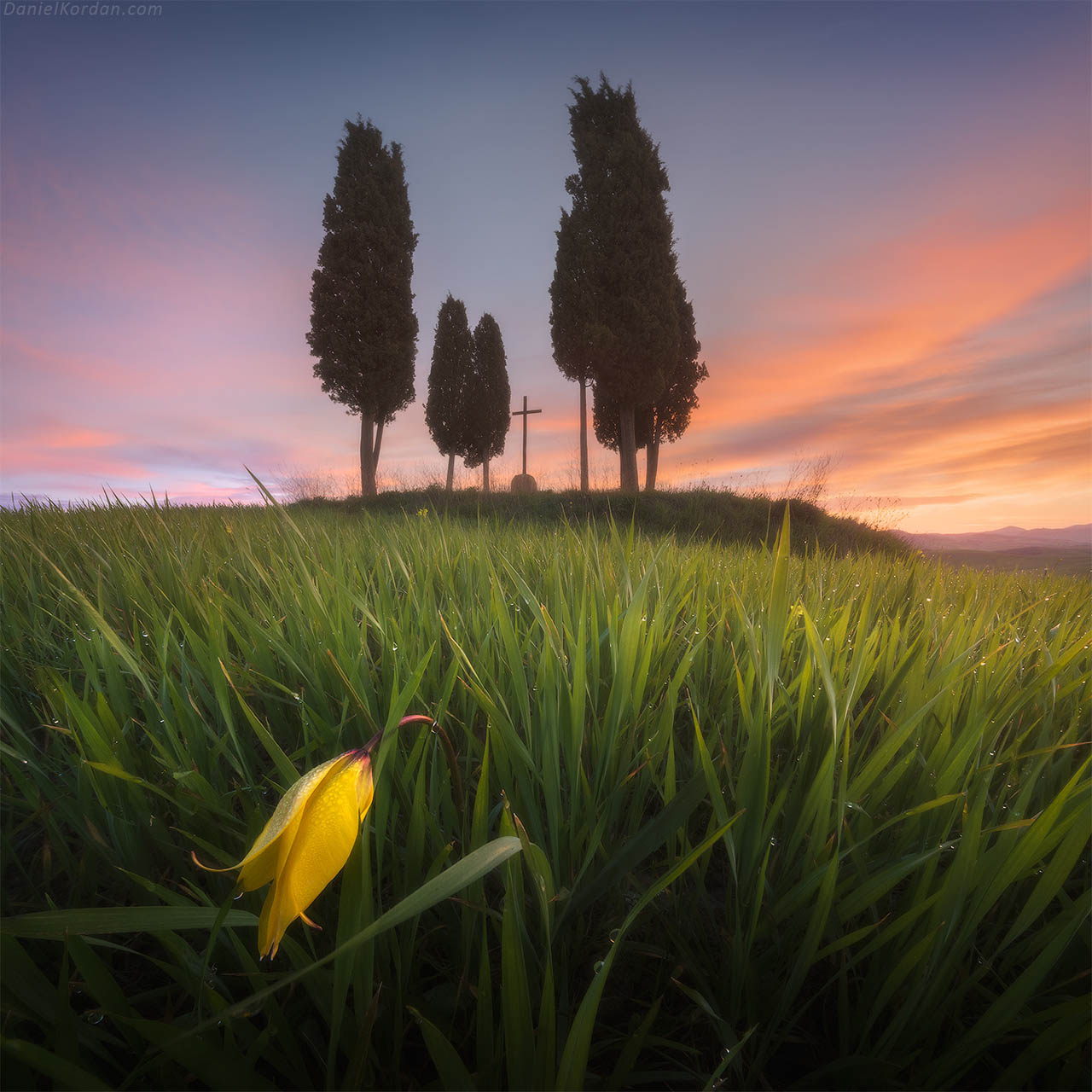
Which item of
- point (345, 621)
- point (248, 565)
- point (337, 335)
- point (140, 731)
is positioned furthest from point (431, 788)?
point (337, 335)

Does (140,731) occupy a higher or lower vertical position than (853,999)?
higher

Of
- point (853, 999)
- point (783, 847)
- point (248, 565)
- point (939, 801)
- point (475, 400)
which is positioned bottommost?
point (853, 999)

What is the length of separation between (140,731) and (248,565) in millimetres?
835

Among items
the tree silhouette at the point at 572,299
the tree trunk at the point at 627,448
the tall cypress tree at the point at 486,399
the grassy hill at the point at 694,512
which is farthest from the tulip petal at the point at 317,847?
the tall cypress tree at the point at 486,399

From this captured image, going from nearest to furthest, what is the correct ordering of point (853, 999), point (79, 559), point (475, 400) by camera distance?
1. point (853, 999)
2. point (79, 559)
3. point (475, 400)

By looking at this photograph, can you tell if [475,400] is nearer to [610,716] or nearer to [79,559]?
[79,559]

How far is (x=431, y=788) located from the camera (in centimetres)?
75

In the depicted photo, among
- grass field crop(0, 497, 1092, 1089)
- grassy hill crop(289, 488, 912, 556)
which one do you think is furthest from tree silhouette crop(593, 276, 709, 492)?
grass field crop(0, 497, 1092, 1089)

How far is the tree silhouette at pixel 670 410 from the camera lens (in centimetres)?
1750

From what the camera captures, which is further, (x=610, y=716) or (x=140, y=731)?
(x=140, y=731)

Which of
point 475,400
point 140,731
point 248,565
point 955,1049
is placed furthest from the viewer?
point 475,400

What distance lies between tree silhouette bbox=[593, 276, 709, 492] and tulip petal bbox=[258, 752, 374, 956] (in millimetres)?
17032

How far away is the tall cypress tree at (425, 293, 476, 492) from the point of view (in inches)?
914

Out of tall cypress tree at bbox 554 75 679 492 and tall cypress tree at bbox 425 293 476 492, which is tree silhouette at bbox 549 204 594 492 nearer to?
tall cypress tree at bbox 554 75 679 492
